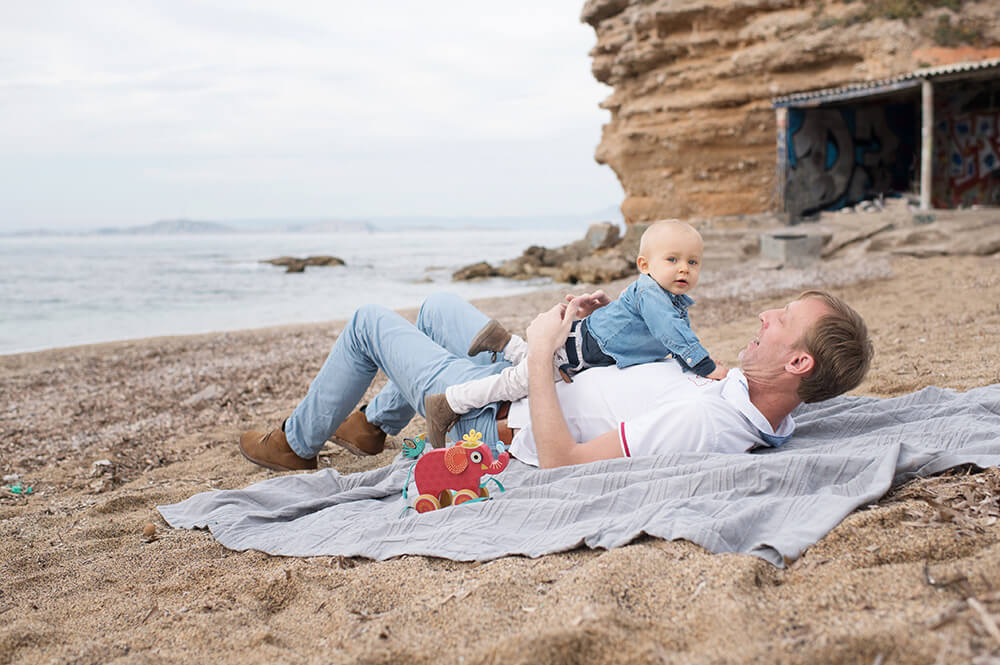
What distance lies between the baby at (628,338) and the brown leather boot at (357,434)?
0.82 meters

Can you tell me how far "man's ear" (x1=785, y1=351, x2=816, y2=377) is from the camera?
2.41 metres

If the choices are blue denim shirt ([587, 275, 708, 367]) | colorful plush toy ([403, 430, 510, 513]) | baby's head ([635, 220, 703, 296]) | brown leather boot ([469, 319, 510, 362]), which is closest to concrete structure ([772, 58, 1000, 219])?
baby's head ([635, 220, 703, 296])

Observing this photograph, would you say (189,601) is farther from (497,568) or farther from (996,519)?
(996,519)

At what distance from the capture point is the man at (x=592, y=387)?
244 cm

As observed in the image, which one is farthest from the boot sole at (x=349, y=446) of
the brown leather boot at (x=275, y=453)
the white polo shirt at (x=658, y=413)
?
the white polo shirt at (x=658, y=413)

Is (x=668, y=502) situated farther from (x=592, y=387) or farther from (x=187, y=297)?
(x=187, y=297)

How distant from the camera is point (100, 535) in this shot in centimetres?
296

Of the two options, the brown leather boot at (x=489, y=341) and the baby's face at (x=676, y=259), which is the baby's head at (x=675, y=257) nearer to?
the baby's face at (x=676, y=259)

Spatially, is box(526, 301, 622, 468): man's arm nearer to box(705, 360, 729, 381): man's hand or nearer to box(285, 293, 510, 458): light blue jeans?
box(285, 293, 510, 458): light blue jeans

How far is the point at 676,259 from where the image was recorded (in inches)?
130

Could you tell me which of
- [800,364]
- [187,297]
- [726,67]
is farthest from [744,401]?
[187,297]

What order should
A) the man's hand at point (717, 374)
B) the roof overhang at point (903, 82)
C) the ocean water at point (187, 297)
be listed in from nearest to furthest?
1. the man's hand at point (717, 374)
2. the roof overhang at point (903, 82)
3. the ocean water at point (187, 297)

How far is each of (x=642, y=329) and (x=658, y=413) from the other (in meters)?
0.62

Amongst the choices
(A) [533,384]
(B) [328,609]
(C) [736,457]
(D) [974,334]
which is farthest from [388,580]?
(D) [974,334]
